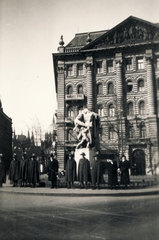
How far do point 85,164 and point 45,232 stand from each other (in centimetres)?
665

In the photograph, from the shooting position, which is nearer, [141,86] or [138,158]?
[138,158]

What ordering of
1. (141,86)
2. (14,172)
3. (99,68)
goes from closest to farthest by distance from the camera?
(14,172)
(141,86)
(99,68)

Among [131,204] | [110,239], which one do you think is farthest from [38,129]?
[110,239]

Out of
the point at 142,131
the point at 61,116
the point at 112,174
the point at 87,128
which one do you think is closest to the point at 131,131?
the point at 142,131

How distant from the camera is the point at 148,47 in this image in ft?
122

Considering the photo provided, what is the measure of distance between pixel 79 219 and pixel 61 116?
32.7 m

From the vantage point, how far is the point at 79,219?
6500mm

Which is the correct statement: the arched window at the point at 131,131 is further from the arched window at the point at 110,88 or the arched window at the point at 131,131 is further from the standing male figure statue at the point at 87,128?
the standing male figure statue at the point at 87,128

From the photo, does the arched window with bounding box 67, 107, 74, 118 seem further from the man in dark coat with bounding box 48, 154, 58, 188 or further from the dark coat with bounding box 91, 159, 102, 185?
the dark coat with bounding box 91, 159, 102, 185

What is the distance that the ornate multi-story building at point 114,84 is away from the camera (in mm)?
35625

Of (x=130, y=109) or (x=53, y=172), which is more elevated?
(x=130, y=109)

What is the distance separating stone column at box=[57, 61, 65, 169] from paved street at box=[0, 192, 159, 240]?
1114 inches

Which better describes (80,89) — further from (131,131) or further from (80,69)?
(131,131)

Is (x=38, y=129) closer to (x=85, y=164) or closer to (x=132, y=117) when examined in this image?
(x=132, y=117)
